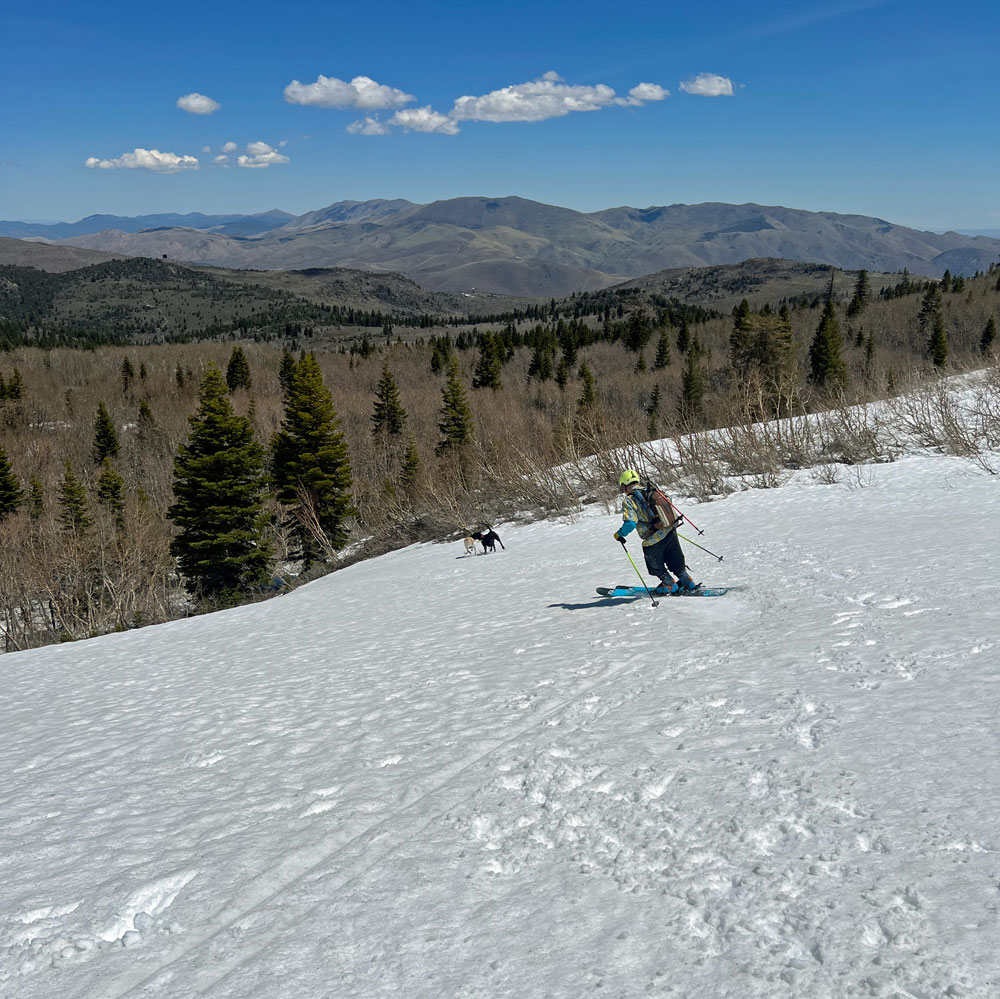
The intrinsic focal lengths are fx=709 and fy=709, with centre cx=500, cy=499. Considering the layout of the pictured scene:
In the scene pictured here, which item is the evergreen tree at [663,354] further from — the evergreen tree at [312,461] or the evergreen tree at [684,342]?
the evergreen tree at [312,461]

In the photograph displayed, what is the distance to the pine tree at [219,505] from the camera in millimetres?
30578

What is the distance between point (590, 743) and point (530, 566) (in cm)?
894

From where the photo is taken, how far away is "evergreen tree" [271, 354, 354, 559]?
34.8m

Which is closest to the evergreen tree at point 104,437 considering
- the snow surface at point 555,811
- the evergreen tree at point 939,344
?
the snow surface at point 555,811

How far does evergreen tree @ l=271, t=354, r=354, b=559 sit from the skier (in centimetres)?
2672

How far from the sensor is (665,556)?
31.4 feet

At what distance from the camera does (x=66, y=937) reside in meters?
3.70

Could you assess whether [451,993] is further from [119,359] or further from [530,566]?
[119,359]

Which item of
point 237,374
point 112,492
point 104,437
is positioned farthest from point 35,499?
point 237,374

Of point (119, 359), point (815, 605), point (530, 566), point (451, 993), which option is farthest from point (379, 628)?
point (119, 359)

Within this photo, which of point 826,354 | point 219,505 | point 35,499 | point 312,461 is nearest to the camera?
point 219,505

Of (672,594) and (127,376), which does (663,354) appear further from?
(672,594)

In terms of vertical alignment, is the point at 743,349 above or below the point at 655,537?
above

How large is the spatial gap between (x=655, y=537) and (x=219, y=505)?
25.8 metres
